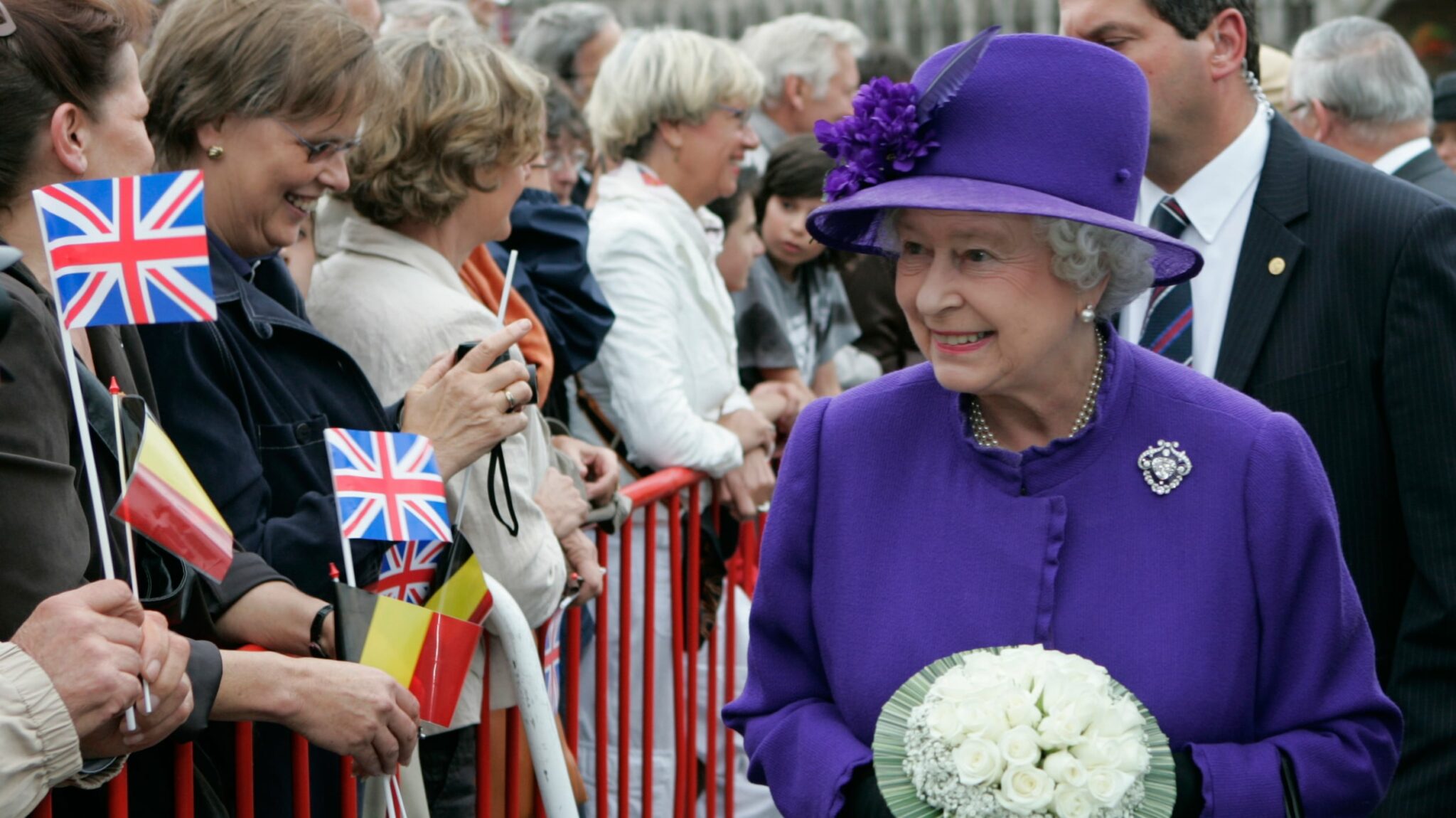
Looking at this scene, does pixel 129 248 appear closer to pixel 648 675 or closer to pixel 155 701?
pixel 155 701

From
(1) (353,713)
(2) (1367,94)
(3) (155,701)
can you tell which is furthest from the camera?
(2) (1367,94)

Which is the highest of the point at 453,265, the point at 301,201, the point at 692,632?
the point at 301,201

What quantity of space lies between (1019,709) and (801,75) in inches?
220

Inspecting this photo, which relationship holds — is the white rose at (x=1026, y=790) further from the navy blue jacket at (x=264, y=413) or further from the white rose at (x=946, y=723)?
the navy blue jacket at (x=264, y=413)

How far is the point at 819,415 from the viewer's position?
270 cm

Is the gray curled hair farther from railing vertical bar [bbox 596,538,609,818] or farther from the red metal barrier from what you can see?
railing vertical bar [bbox 596,538,609,818]

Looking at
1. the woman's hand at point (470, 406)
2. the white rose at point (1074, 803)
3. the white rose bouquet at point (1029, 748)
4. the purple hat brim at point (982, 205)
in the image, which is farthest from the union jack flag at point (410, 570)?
the white rose at point (1074, 803)

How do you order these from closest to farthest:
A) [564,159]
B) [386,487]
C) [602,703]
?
[386,487] < [602,703] < [564,159]

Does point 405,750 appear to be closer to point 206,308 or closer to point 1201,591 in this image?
point 206,308

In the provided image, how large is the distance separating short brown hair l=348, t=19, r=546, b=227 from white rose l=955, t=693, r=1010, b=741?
81.7 inches

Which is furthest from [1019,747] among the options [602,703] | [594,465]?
[594,465]

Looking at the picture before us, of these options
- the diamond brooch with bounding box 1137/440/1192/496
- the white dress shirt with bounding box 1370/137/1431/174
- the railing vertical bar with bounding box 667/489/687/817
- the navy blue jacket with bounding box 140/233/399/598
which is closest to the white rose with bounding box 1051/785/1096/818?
the diamond brooch with bounding box 1137/440/1192/496

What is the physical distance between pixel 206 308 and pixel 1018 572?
50.9 inches

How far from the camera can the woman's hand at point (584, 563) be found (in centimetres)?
388
